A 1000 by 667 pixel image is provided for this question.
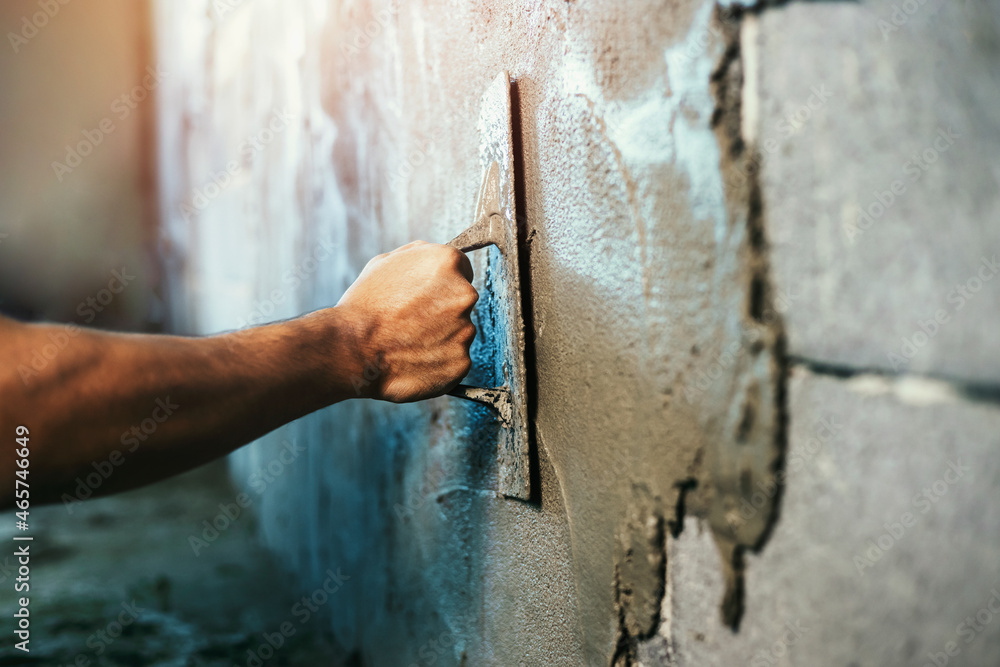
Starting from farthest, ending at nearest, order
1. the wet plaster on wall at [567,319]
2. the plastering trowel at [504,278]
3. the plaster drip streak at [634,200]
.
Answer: the plastering trowel at [504,278]
the plaster drip streak at [634,200]
the wet plaster on wall at [567,319]

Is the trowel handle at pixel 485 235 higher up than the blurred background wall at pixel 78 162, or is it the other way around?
the blurred background wall at pixel 78 162

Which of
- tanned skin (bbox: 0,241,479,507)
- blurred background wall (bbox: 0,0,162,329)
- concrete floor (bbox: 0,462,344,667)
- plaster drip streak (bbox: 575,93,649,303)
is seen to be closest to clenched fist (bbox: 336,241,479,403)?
tanned skin (bbox: 0,241,479,507)

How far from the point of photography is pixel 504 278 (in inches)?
44.8

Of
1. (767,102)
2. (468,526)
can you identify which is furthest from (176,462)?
(767,102)

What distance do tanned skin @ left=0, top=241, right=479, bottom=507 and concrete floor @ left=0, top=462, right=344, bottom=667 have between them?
1.43 metres

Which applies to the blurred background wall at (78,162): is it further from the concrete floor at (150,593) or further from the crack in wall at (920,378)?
the crack in wall at (920,378)

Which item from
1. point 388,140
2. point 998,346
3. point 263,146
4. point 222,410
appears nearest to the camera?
point 998,346

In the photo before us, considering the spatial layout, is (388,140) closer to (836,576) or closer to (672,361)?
(672,361)

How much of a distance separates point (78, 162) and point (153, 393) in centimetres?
607

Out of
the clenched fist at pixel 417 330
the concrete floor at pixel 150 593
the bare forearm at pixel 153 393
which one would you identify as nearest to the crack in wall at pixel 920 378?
the clenched fist at pixel 417 330

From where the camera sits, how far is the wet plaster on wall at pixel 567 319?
2.30 ft

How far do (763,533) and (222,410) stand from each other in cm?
77

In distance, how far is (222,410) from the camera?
93 centimetres

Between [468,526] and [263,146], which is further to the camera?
[263,146]
